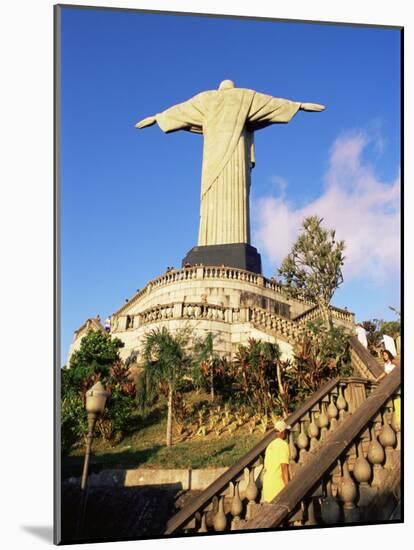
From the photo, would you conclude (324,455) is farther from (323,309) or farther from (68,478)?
(323,309)

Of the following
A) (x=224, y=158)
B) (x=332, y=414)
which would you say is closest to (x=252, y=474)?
(x=332, y=414)

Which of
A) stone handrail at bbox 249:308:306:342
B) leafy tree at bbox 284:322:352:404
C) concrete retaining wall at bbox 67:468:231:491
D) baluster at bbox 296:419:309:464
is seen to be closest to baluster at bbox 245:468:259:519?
baluster at bbox 296:419:309:464

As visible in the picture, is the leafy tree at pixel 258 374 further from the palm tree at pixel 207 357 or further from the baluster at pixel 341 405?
the baluster at pixel 341 405

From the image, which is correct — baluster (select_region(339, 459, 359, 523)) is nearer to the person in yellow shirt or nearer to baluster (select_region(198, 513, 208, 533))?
the person in yellow shirt

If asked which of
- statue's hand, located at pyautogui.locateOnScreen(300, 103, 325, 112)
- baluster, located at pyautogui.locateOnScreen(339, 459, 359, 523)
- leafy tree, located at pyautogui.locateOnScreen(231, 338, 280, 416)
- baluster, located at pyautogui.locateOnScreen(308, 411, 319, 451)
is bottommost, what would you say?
baluster, located at pyautogui.locateOnScreen(339, 459, 359, 523)

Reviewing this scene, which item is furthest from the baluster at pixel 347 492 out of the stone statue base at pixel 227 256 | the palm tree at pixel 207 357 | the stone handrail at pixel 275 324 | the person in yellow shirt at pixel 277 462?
the stone statue base at pixel 227 256

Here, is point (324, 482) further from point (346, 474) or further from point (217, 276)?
point (217, 276)

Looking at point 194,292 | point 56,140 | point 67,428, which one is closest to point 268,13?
point 56,140
